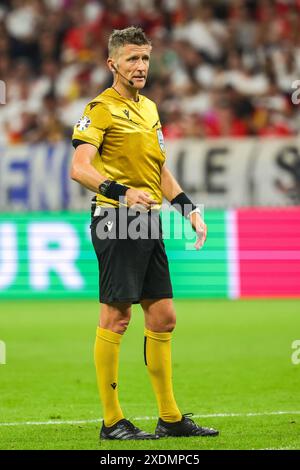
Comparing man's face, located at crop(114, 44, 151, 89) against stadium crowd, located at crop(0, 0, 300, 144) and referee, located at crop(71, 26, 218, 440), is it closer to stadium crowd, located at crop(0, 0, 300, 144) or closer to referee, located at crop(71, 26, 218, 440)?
referee, located at crop(71, 26, 218, 440)

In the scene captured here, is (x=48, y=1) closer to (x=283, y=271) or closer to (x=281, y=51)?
(x=281, y=51)

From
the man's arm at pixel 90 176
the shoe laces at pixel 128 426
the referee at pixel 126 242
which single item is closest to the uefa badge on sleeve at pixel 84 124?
the referee at pixel 126 242

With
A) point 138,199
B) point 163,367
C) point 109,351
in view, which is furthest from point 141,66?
point 163,367

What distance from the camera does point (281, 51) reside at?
18.7m

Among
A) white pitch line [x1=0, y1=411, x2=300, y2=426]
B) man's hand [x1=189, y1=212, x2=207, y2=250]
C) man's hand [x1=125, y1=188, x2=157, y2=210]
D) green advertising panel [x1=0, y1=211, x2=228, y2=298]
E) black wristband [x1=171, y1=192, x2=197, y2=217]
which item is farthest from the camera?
green advertising panel [x1=0, y1=211, x2=228, y2=298]

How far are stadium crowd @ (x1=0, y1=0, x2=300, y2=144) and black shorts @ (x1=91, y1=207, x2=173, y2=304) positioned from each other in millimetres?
10782

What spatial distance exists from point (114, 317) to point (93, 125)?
1117 mm

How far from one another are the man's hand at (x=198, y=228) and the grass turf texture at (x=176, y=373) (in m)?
1.15

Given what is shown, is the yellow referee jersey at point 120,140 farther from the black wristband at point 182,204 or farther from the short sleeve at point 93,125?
the black wristband at point 182,204

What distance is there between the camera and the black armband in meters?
6.53

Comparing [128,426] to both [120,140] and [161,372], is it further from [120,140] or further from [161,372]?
[120,140]

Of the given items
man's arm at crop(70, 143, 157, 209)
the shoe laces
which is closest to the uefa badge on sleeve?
man's arm at crop(70, 143, 157, 209)

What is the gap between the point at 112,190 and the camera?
654 centimetres

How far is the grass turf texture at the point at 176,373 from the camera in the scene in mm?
7042
